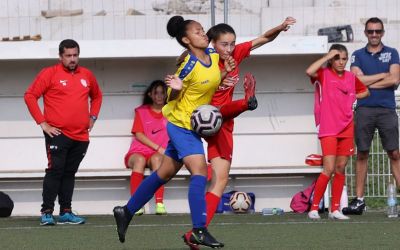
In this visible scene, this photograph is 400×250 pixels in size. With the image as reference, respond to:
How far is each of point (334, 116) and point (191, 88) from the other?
11.7 ft

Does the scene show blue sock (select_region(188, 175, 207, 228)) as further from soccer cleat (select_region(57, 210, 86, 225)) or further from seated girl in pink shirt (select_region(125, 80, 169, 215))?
seated girl in pink shirt (select_region(125, 80, 169, 215))

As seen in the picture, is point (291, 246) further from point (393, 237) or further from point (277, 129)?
point (277, 129)

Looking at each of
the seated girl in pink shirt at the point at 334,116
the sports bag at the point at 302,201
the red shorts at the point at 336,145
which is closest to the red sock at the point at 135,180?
the sports bag at the point at 302,201

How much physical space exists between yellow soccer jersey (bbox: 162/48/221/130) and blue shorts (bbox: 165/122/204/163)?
0.13ft

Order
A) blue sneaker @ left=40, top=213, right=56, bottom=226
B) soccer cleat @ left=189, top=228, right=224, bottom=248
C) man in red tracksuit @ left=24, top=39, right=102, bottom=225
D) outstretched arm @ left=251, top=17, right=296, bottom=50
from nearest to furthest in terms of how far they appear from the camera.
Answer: soccer cleat @ left=189, top=228, right=224, bottom=248 < outstretched arm @ left=251, top=17, right=296, bottom=50 < blue sneaker @ left=40, top=213, right=56, bottom=226 < man in red tracksuit @ left=24, top=39, right=102, bottom=225

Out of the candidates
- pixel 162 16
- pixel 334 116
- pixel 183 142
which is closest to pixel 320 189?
pixel 334 116

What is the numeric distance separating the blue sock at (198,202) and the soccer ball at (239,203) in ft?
16.8

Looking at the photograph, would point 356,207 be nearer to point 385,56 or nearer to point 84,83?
point 385,56

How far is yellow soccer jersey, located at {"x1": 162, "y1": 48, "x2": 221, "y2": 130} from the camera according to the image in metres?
7.74

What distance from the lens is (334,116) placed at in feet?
36.3

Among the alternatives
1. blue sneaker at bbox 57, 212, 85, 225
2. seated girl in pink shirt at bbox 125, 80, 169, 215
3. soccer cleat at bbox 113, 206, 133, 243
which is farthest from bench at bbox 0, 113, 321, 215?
soccer cleat at bbox 113, 206, 133, 243

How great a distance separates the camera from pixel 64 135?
10930 mm

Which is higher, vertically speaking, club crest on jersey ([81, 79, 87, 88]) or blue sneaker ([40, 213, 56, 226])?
club crest on jersey ([81, 79, 87, 88])

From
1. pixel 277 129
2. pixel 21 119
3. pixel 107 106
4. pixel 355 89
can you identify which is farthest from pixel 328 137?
pixel 21 119
